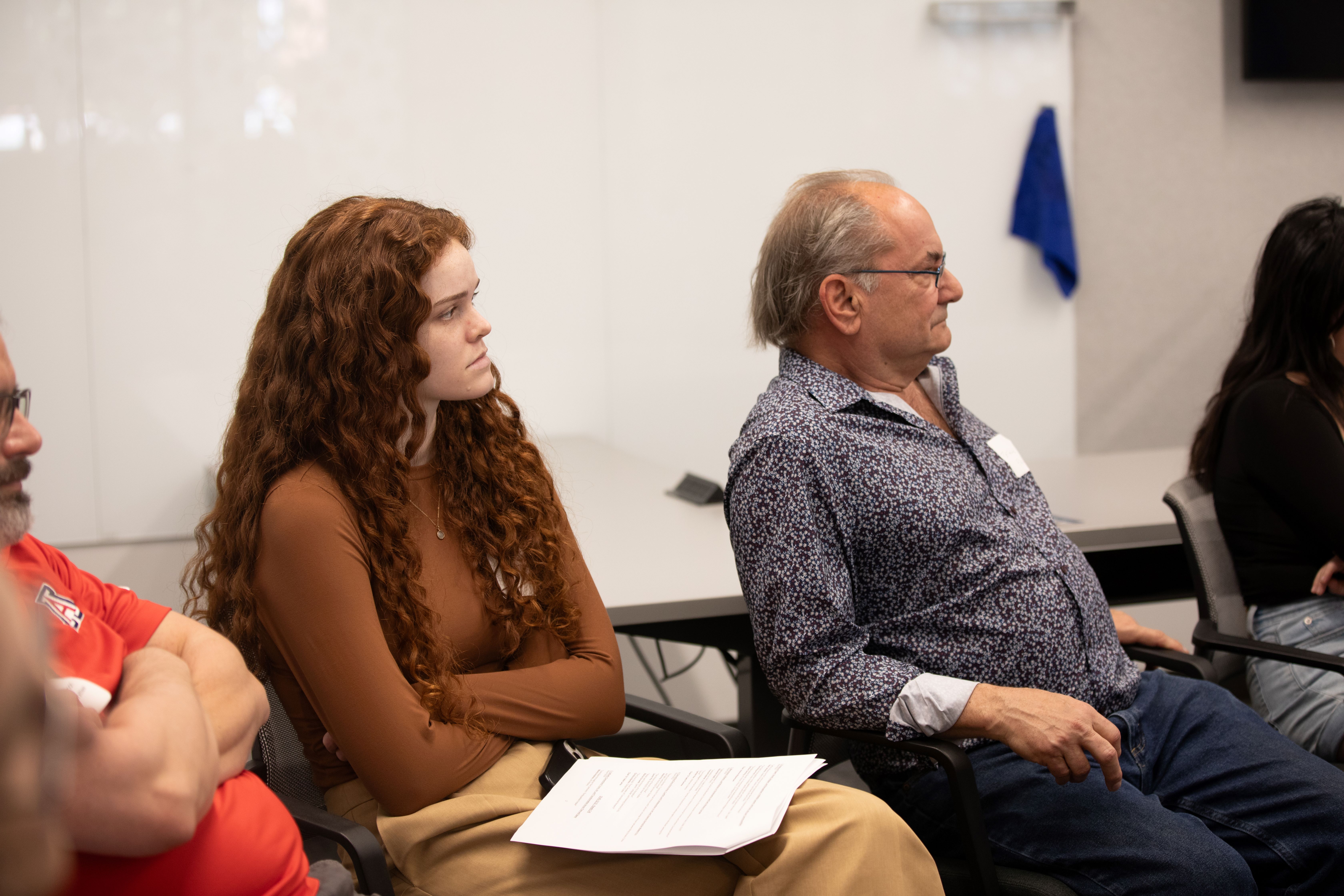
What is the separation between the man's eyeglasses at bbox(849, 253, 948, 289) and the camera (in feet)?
5.27

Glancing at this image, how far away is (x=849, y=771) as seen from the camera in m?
1.66

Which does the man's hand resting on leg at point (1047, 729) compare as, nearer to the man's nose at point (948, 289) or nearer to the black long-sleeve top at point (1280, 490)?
the man's nose at point (948, 289)

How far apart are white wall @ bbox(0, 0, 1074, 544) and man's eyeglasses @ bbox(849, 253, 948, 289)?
2.10 meters

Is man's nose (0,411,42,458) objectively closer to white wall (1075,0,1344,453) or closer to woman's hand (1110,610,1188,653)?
woman's hand (1110,610,1188,653)

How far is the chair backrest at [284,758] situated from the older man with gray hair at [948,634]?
23.7 inches

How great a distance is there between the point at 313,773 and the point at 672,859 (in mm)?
481

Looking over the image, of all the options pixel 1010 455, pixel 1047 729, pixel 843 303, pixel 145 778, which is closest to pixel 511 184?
pixel 843 303

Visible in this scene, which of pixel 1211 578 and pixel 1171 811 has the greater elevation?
pixel 1211 578

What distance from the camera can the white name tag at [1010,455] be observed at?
1.69 m

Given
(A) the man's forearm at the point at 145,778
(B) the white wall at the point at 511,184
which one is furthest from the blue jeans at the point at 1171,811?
(B) the white wall at the point at 511,184

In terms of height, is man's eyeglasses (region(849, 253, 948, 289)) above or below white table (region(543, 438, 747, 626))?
above

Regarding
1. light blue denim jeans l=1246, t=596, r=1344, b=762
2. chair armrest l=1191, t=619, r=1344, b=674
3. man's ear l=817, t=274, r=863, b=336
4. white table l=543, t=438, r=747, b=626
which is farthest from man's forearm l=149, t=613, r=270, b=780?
light blue denim jeans l=1246, t=596, r=1344, b=762

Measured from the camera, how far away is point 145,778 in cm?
77

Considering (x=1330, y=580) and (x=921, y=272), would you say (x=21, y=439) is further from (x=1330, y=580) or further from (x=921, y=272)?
(x=1330, y=580)
